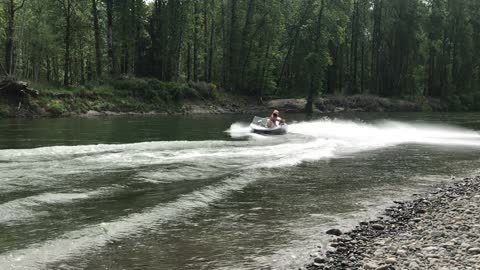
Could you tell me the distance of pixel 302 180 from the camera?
50.9ft

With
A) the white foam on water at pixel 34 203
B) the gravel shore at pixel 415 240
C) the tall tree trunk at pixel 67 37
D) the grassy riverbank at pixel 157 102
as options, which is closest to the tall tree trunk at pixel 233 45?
the grassy riverbank at pixel 157 102

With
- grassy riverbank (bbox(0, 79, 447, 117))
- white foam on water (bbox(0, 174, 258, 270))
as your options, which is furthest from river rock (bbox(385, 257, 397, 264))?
grassy riverbank (bbox(0, 79, 447, 117))

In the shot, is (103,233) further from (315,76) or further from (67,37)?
(315,76)

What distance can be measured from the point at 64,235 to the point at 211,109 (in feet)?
154

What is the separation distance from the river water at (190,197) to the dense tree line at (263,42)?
104 ft

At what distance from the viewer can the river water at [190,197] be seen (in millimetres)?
8500

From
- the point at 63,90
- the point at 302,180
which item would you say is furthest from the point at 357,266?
the point at 63,90

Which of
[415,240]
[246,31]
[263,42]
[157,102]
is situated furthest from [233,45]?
[415,240]

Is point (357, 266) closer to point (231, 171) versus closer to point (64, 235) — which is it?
point (64, 235)

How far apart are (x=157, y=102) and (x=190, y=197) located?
40979 mm

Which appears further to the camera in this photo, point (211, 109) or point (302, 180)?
point (211, 109)

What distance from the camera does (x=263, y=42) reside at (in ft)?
216

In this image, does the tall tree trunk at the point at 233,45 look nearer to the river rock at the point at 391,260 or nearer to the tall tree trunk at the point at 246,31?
the tall tree trunk at the point at 246,31

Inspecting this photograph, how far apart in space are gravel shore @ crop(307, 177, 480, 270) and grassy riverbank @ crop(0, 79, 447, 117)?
35792mm
